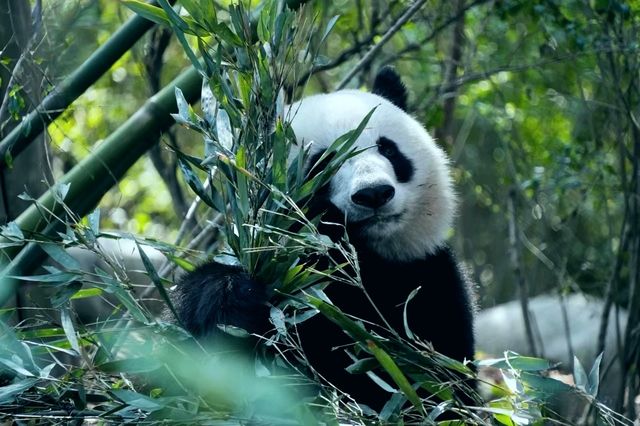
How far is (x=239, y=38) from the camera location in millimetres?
2924

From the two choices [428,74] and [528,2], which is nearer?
[528,2]

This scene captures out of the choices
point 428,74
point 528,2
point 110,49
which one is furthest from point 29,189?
point 428,74

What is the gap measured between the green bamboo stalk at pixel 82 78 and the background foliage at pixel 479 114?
0.29ft

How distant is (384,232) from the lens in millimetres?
3744

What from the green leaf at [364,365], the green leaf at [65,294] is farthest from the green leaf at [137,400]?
the green leaf at [364,365]

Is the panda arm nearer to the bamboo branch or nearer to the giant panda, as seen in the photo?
the giant panda

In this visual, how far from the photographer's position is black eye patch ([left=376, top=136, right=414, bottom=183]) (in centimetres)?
402

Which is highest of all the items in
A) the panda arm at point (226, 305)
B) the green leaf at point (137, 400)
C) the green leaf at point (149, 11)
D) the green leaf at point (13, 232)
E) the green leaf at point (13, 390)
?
the green leaf at point (149, 11)

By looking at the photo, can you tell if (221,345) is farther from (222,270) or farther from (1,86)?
(1,86)

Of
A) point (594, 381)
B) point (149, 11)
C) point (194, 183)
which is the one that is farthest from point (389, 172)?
point (594, 381)

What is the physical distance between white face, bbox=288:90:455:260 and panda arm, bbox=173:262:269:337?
70cm

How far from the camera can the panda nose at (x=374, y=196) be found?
11.2ft

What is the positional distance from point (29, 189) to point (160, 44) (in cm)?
251

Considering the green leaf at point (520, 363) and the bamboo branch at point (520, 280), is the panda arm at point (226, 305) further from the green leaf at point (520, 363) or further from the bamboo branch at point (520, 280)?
the bamboo branch at point (520, 280)
